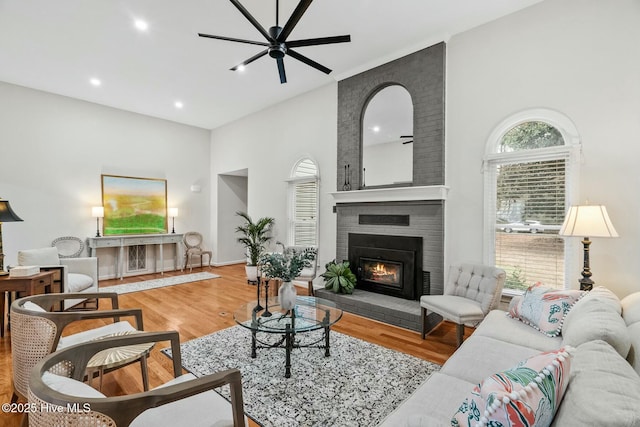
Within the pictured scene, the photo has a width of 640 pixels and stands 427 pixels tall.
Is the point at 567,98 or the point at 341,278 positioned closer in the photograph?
the point at 567,98

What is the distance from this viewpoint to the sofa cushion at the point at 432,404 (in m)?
1.20

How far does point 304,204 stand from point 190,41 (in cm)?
304

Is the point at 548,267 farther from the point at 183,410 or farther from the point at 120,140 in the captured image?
the point at 120,140

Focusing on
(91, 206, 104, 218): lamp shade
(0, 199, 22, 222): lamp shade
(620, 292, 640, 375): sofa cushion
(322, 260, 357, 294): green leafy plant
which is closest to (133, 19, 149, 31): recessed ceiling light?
(0, 199, 22, 222): lamp shade

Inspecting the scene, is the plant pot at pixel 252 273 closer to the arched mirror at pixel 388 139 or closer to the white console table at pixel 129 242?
the white console table at pixel 129 242

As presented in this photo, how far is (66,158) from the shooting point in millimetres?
5684

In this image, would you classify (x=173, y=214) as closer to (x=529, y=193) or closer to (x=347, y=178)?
(x=347, y=178)

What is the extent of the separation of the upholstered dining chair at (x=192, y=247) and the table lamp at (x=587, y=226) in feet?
22.4

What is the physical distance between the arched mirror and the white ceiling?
56 centimetres

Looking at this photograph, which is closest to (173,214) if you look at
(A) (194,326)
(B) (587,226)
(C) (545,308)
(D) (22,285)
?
(D) (22,285)

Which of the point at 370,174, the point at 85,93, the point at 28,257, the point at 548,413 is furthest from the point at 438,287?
Answer: the point at 85,93

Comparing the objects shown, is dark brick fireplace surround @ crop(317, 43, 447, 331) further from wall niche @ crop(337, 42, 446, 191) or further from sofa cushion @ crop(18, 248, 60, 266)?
sofa cushion @ crop(18, 248, 60, 266)

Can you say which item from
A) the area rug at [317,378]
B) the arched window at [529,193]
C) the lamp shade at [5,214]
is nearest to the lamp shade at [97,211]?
the lamp shade at [5,214]

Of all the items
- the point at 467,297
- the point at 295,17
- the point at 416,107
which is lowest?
the point at 467,297
